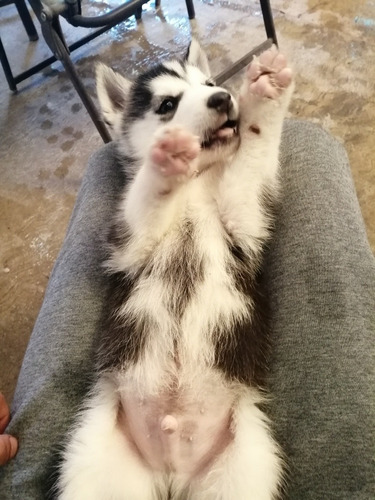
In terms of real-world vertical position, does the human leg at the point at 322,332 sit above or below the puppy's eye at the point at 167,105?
below

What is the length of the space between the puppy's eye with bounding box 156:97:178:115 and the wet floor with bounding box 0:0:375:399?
1.42 meters

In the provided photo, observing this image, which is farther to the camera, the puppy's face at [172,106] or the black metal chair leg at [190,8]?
the black metal chair leg at [190,8]

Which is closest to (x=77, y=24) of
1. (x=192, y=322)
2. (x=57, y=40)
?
(x=57, y=40)

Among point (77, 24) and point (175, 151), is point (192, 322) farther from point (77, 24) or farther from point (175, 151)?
point (77, 24)

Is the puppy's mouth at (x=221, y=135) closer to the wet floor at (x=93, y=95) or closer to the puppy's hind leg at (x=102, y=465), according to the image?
the puppy's hind leg at (x=102, y=465)

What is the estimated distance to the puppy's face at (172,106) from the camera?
167 cm

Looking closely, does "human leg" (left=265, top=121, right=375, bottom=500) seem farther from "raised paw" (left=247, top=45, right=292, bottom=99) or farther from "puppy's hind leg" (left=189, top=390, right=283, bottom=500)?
"raised paw" (left=247, top=45, right=292, bottom=99)

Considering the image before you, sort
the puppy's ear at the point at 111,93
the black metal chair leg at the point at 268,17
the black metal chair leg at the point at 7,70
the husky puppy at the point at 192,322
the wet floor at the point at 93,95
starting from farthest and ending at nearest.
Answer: the black metal chair leg at the point at 7,70, the black metal chair leg at the point at 268,17, the wet floor at the point at 93,95, the puppy's ear at the point at 111,93, the husky puppy at the point at 192,322

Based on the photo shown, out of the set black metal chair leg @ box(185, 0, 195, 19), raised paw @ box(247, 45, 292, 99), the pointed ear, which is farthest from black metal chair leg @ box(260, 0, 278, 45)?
raised paw @ box(247, 45, 292, 99)

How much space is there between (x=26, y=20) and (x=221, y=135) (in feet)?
11.9

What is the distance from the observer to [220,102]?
1.63m

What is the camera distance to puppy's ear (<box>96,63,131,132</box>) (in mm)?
2145

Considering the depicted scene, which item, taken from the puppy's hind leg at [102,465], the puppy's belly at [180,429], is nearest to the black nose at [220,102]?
the puppy's belly at [180,429]

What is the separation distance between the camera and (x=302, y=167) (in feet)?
6.22
